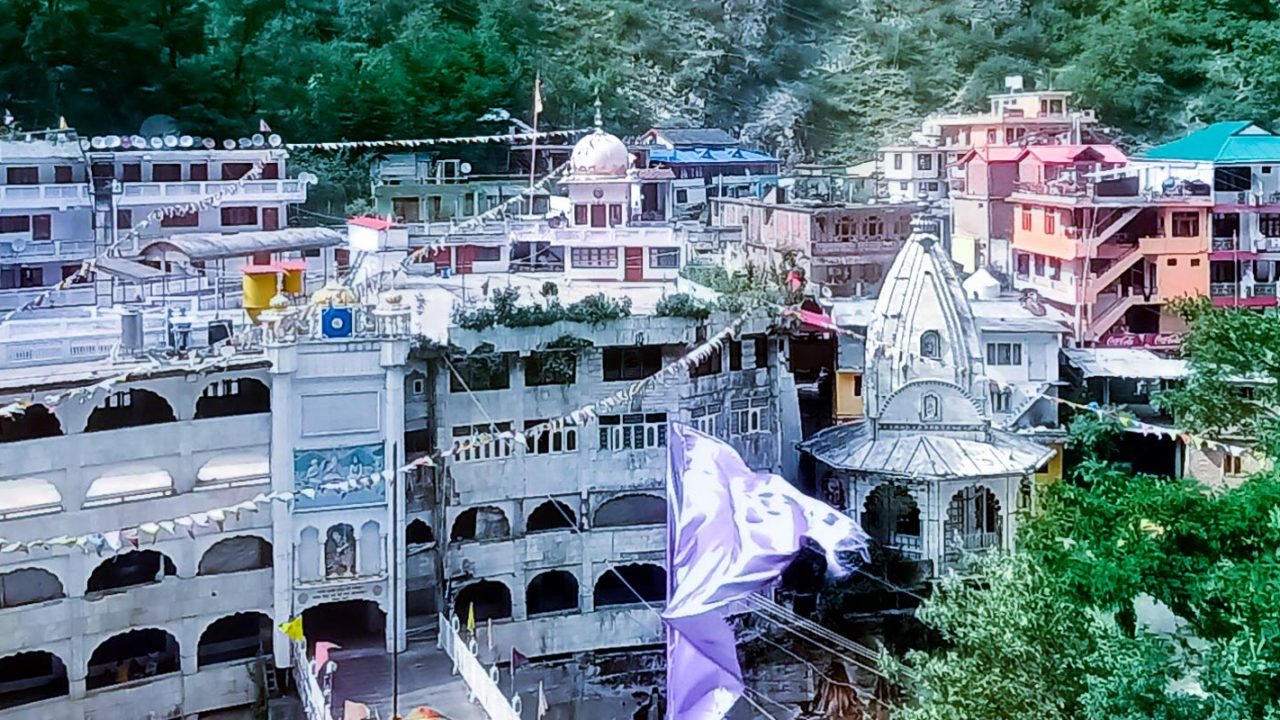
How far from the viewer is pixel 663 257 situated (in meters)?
33.6

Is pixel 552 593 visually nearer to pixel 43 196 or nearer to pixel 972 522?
pixel 972 522

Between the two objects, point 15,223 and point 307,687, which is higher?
point 15,223

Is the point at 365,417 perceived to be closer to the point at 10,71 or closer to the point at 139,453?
the point at 139,453

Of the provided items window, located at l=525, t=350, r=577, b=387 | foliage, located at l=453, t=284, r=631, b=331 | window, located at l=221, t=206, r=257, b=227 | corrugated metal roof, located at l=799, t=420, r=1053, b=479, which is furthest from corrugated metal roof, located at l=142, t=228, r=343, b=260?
corrugated metal roof, located at l=799, t=420, r=1053, b=479

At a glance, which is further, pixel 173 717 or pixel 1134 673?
pixel 173 717

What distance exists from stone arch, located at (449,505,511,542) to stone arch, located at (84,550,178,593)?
206 inches

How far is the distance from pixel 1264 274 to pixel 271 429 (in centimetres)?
2467

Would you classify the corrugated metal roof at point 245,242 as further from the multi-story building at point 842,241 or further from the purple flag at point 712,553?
the purple flag at point 712,553

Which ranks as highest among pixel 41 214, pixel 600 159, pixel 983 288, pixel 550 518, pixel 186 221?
pixel 600 159

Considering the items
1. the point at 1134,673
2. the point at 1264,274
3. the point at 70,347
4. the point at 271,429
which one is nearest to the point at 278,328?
the point at 271,429

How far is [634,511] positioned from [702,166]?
75.5 feet

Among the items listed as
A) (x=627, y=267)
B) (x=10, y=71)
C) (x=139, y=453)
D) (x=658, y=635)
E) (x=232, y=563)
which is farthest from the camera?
(x=10, y=71)

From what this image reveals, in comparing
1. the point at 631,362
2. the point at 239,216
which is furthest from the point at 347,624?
the point at 239,216

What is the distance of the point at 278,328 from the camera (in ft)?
81.5
